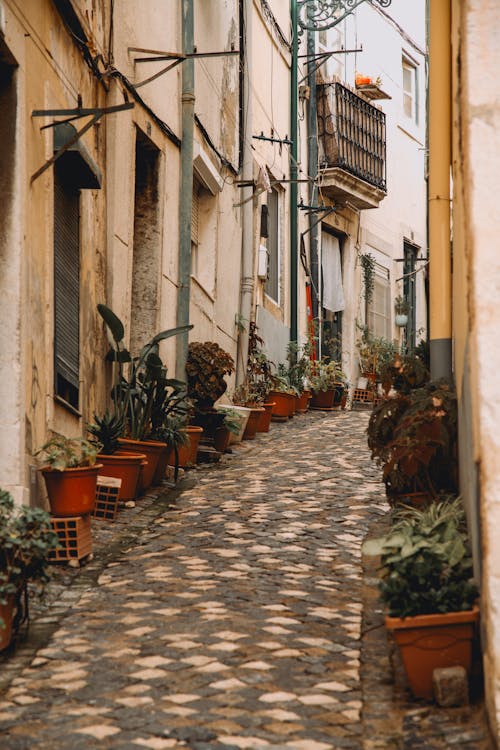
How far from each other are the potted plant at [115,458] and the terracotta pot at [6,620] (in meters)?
3.30

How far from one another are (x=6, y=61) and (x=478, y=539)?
4490 mm

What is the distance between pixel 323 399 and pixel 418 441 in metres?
11.2

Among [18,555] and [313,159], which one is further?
[313,159]

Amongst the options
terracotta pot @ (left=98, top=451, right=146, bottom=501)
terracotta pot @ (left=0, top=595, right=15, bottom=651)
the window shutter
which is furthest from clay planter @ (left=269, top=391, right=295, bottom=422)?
terracotta pot @ (left=0, top=595, right=15, bottom=651)

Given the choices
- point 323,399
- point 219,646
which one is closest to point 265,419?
point 323,399

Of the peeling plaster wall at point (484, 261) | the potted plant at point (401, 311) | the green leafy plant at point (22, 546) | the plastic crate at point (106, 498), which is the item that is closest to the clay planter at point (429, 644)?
the peeling plaster wall at point (484, 261)

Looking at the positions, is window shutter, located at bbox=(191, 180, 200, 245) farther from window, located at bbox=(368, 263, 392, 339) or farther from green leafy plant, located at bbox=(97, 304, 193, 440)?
window, located at bbox=(368, 263, 392, 339)

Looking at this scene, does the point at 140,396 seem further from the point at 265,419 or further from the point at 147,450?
the point at 265,419

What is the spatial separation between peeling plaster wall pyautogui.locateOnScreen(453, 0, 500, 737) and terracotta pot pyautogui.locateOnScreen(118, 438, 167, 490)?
495cm

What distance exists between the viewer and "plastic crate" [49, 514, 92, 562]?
7488 mm

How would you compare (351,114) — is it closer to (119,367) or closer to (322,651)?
(119,367)

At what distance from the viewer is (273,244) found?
18.3 metres

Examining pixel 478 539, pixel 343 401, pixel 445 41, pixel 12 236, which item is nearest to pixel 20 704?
pixel 478 539

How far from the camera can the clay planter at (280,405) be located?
15.9 metres
